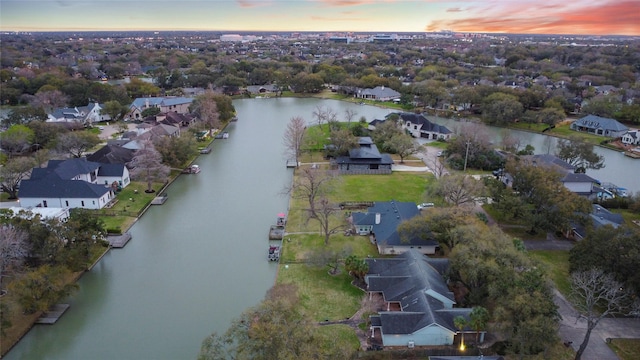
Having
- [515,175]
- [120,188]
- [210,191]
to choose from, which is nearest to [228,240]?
[210,191]

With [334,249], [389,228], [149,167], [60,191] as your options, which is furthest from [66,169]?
[389,228]

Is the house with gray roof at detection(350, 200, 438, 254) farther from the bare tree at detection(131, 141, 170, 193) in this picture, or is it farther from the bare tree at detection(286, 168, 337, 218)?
the bare tree at detection(131, 141, 170, 193)

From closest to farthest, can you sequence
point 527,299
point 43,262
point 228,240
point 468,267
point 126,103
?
point 527,299 → point 468,267 → point 43,262 → point 228,240 → point 126,103

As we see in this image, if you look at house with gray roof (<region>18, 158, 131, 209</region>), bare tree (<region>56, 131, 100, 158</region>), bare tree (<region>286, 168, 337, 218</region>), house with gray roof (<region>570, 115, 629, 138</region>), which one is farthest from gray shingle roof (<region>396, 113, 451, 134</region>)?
bare tree (<region>56, 131, 100, 158</region>)

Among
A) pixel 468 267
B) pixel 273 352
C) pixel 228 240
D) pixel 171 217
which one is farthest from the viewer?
pixel 171 217

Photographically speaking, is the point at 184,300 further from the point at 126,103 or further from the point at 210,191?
the point at 126,103

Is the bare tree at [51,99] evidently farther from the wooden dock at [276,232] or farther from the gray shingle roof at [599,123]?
the gray shingle roof at [599,123]

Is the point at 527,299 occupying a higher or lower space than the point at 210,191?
higher
